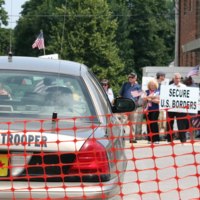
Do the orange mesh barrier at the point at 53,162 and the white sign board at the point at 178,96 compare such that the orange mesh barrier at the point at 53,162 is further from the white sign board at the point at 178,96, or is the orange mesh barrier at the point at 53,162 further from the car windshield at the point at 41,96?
the white sign board at the point at 178,96

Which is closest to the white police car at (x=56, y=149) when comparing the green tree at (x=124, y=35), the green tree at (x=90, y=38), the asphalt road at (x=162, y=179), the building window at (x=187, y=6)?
the asphalt road at (x=162, y=179)

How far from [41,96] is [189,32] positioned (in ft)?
117

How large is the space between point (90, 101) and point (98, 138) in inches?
29.3

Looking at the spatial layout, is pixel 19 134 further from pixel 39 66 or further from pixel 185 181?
pixel 185 181

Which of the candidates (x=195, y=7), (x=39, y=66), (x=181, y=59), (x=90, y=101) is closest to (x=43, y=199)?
(x=90, y=101)

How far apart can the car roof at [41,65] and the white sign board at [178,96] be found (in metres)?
8.59

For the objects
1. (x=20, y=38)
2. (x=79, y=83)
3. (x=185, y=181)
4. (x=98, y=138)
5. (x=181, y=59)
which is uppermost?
(x=20, y=38)

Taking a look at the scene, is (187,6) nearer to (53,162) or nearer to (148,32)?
(148,32)

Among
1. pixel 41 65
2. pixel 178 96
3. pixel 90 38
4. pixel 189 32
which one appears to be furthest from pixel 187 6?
pixel 41 65

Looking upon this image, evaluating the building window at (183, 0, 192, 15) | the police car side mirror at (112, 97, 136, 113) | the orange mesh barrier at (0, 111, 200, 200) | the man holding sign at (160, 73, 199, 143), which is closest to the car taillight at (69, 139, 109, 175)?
the orange mesh barrier at (0, 111, 200, 200)

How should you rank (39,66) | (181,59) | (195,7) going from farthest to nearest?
(181,59)
(195,7)
(39,66)

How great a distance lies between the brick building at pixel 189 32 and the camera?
37566 mm

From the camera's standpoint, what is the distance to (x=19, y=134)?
5086 mm

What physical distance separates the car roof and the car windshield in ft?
0.27
